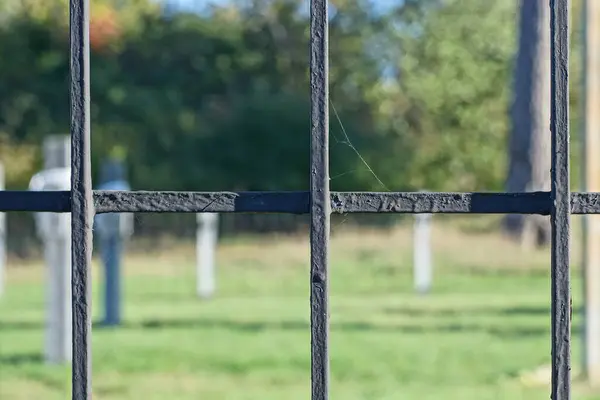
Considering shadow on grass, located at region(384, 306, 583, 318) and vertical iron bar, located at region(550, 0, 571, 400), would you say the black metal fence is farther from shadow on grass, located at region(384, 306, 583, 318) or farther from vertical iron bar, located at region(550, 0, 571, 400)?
shadow on grass, located at region(384, 306, 583, 318)

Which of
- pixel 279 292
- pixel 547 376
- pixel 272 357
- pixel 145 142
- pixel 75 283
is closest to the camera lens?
pixel 75 283

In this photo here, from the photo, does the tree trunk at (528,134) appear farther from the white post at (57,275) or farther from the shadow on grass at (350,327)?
the white post at (57,275)

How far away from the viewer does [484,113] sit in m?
25.2

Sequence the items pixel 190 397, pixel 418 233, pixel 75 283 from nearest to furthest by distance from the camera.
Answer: pixel 75 283, pixel 190 397, pixel 418 233

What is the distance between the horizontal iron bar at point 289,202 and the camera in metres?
2.21

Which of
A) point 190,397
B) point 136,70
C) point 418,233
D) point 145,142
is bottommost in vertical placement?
point 190,397

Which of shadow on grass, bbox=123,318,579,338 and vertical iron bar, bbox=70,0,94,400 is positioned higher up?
vertical iron bar, bbox=70,0,94,400

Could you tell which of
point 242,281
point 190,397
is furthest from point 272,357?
point 242,281

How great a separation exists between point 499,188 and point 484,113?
1661mm

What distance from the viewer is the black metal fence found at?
2.17m

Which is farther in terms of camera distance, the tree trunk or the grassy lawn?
the tree trunk

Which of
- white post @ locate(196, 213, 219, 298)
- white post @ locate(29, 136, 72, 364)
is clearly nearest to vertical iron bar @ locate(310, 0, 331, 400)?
white post @ locate(29, 136, 72, 364)

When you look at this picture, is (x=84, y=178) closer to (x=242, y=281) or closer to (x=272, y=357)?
(x=272, y=357)

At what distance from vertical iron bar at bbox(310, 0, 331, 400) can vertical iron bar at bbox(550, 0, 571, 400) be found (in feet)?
1.44
